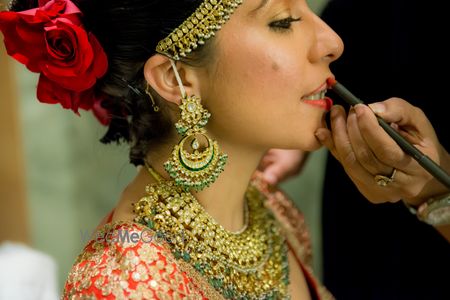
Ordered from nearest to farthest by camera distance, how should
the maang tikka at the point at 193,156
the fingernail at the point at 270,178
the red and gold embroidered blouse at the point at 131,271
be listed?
the red and gold embroidered blouse at the point at 131,271
the maang tikka at the point at 193,156
the fingernail at the point at 270,178

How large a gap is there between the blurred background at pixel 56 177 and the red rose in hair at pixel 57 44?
842 millimetres

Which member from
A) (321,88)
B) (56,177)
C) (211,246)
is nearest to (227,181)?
(211,246)

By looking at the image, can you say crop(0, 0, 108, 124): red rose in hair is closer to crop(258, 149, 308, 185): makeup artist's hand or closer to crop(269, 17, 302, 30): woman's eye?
crop(269, 17, 302, 30): woman's eye

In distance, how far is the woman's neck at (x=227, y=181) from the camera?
1.10 metres

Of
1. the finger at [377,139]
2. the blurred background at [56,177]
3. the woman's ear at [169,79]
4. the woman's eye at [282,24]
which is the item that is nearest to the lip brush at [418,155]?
the finger at [377,139]

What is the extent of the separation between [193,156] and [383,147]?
0.30 m

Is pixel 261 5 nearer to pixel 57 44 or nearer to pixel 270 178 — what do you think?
pixel 57 44

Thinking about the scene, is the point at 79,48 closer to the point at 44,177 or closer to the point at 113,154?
the point at 113,154

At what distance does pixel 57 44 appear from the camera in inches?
38.4

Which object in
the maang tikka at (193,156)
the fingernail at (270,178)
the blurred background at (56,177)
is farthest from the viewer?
the blurred background at (56,177)

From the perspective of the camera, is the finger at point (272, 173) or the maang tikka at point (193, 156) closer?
the maang tikka at point (193, 156)

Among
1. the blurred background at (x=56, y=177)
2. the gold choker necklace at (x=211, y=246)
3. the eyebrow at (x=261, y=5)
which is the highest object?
the eyebrow at (x=261, y=5)

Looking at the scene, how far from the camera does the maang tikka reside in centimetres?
101

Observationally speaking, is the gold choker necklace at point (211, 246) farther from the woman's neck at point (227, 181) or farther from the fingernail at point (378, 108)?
the fingernail at point (378, 108)
